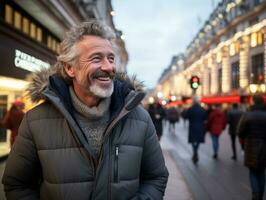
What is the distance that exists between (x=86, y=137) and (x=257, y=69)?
56.3 metres

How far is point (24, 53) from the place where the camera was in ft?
49.2

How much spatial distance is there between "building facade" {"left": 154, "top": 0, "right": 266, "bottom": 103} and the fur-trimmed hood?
111ft

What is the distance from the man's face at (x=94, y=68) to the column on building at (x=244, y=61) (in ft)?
195

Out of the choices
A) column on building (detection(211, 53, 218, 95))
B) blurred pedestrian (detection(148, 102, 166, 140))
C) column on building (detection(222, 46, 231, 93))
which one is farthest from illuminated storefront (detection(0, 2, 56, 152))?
column on building (detection(211, 53, 218, 95))

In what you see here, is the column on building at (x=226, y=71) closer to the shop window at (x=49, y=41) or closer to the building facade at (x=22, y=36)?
the shop window at (x=49, y=41)

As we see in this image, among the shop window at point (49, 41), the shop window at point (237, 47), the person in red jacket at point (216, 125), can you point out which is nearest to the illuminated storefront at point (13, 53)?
the shop window at point (49, 41)

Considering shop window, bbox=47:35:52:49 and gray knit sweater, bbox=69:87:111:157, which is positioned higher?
shop window, bbox=47:35:52:49

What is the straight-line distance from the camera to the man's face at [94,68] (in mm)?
2564

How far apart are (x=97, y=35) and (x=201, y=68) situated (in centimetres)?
9803

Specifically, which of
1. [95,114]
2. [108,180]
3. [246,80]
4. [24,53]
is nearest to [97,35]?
[95,114]

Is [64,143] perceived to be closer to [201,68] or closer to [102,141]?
[102,141]

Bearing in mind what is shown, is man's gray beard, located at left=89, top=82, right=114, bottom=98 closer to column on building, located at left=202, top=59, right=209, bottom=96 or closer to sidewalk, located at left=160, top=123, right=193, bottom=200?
sidewalk, located at left=160, top=123, right=193, bottom=200

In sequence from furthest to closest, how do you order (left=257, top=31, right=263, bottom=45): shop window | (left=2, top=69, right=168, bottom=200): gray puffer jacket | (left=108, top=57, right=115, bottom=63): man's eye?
1. (left=257, top=31, right=263, bottom=45): shop window
2. (left=108, top=57, right=115, bottom=63): man's eye
3. (left=2, top=69, right=168, bottom=200): gray puffer jacket

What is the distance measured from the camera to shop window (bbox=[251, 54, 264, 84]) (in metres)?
54.0
